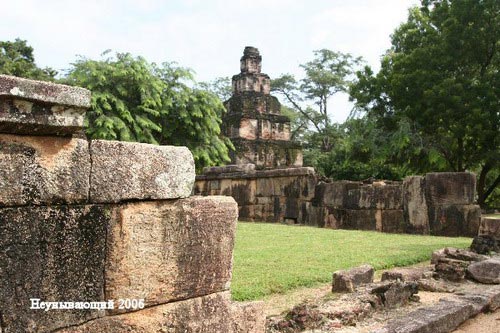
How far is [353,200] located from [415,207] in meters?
Answer: 1.74

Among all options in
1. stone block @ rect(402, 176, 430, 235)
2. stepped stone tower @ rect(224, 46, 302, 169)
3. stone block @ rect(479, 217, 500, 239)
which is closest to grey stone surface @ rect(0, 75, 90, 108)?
A: stone block @ rect(479, 217, 500, 239)

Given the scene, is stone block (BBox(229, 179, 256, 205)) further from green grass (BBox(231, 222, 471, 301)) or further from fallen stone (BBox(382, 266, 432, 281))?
fallen stone (BBox(382, 266, 432, 281))

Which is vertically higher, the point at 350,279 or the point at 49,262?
the point at 49,262

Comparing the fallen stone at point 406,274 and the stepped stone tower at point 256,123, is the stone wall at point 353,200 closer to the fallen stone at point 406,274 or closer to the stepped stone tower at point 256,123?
the stepped stone tower at point 256,123

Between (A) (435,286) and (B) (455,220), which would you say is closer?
(A) (435,286)

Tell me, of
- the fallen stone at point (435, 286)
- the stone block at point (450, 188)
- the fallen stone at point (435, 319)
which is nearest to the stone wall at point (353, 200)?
the stone block at point (450, 188)

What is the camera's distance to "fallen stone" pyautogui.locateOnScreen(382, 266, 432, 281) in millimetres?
5360

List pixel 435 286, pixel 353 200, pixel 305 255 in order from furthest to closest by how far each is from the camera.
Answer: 1. pixel 353 200
2. pixel 305 255
3. pixel 435 286

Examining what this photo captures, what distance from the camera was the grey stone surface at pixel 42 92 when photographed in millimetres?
2227

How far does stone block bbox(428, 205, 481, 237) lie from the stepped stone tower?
8950mm

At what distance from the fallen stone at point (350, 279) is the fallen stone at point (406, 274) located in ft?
0.79

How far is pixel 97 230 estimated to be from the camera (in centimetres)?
257

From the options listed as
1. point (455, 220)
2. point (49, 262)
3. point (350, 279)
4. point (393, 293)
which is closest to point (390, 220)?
point (455, 220)

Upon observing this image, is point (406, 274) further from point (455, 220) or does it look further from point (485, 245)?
point (455, 220)
